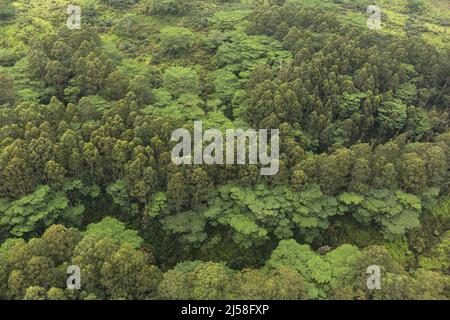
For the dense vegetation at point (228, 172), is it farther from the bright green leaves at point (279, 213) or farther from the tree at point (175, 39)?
the tree at point (175, 39)

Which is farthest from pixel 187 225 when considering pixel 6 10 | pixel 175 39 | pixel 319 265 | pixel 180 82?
pixel 6 10

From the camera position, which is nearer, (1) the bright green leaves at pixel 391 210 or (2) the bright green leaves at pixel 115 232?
(2) the bright green leaves at pixel 115 232

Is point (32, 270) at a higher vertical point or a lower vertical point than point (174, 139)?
lower

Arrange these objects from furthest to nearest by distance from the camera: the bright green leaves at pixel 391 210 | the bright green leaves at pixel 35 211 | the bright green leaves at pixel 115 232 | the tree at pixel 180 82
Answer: the tree at pixel 180 82, the bright green leaves at pixel 391 210, the bright green leaves at pixel 35 211, the bright green leaves at pixel 115 232

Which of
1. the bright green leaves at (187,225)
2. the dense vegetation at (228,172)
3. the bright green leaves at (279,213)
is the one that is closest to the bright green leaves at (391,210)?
the bright green leaves at (279,213)

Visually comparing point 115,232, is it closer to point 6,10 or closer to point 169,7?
point 169,7

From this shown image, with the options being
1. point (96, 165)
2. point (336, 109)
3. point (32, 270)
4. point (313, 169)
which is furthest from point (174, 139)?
point (336, 109)

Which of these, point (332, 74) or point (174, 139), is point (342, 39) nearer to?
point (332, 74)

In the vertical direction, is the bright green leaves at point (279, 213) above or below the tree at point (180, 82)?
below
